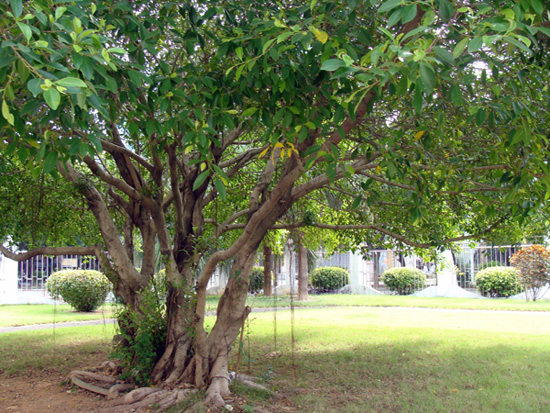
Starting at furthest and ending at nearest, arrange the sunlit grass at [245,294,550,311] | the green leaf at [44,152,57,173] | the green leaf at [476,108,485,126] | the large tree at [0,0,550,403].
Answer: the sunlit grass at [245,294,550,311], the green leaf at [476,108,485,126], the green leaf at [44,152,57,173], the large tree at [0,0,550,403]

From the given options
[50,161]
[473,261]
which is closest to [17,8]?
[50,161]

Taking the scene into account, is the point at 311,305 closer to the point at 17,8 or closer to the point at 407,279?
the point at 407,279

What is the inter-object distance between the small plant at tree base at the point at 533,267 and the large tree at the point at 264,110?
460 inches

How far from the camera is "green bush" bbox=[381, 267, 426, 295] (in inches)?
928

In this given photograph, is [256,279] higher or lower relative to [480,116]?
lower

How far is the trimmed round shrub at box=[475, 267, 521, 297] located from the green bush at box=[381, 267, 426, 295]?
3189 mm

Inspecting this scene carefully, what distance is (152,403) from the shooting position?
6.00 meters

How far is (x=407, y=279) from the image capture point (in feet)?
77.5

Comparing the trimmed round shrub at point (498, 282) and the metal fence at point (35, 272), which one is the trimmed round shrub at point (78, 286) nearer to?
the metal fence at point (35, 272)

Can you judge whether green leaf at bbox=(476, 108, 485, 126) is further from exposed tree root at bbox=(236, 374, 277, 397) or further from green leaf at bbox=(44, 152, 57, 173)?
exposed tree root at bbox=(236, 374, 277, 397)

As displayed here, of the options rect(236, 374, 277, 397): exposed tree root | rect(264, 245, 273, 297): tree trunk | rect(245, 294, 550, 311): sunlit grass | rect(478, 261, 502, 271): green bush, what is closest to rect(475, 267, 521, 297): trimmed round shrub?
rect(245, 294, 550, 311): sunlit grass

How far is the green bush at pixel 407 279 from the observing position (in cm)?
2356

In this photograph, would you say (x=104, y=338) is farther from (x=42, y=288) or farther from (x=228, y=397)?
(x=42, y=288)

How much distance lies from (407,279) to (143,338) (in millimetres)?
18964
